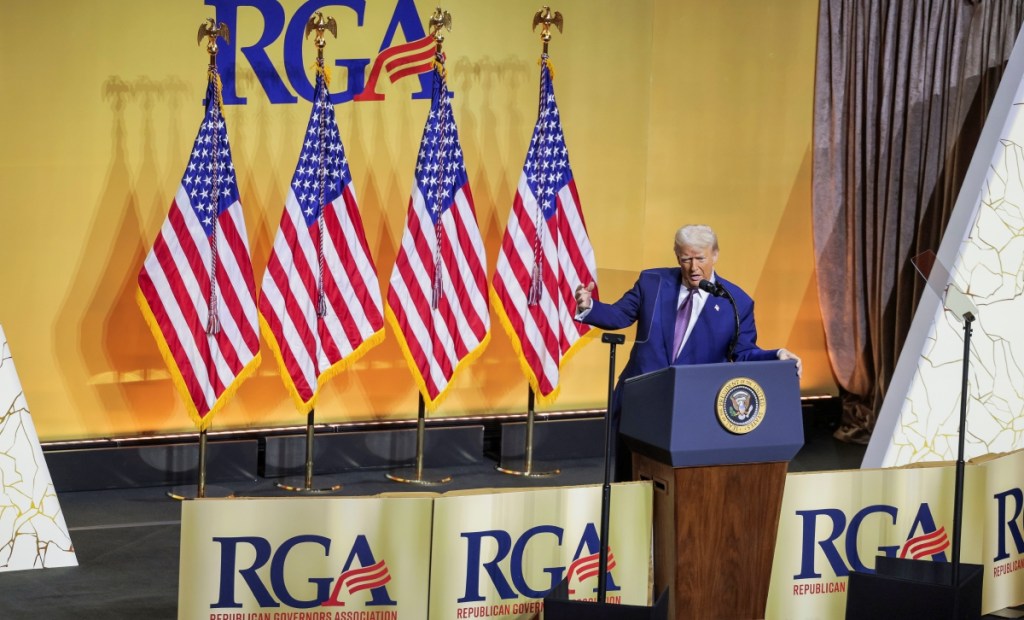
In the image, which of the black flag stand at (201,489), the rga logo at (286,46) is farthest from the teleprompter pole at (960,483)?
the rga logo at (286,46)

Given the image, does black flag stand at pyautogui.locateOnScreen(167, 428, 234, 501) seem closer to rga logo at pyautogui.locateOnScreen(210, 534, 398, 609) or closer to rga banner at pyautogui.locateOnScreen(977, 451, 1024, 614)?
rga logo at pyautogui.locateOnScreen(210, 534, 398, 609)

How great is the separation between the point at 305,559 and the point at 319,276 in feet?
9.08

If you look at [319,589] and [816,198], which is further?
[816,198]

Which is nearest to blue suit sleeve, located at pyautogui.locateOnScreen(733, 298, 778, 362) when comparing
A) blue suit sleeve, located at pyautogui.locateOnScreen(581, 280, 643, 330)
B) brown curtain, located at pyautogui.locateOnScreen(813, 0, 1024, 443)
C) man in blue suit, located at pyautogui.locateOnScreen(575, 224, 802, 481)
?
man in blue suit, located at pyautogui.locateOnScreen(575, 224, 802, 481)

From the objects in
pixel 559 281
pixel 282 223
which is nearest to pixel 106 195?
pixel 282 223

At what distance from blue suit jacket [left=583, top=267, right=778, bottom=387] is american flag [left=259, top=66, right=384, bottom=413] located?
7.21 ft

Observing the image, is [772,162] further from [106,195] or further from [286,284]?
[106,195]

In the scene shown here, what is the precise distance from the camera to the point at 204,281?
20.4 feet

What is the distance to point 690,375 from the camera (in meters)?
3.69

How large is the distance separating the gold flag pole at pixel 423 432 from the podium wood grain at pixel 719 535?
3.08 metres

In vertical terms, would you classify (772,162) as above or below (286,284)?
above

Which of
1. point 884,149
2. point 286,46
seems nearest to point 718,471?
point 286,46

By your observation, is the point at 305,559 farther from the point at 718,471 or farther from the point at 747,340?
the point at 747,340

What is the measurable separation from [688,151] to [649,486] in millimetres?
4353
